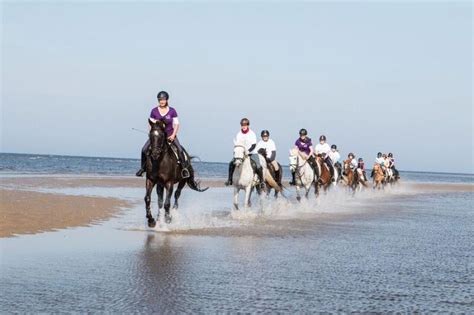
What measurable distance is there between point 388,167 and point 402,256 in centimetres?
3538

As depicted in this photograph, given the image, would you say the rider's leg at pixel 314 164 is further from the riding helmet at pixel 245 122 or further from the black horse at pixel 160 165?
the black horse at pixel 160 165

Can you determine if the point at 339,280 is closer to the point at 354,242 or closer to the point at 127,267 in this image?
the point at 127,267

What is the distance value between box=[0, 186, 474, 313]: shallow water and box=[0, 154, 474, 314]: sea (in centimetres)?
1

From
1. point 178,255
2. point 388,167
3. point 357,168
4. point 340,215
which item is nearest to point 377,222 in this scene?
point 340,215

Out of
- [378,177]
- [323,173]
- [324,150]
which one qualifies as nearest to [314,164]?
[323,173]

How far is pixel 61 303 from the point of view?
19.3 feet

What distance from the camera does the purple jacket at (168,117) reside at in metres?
12.9

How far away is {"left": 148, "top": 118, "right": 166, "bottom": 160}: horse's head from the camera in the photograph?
481 inches

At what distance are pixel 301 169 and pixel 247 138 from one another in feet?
20.7

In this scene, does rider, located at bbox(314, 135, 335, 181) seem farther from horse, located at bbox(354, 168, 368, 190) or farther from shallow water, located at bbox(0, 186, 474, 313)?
shallow water, located at bbox(0, 186, 474, 313)

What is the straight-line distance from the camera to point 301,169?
2244 centimetres

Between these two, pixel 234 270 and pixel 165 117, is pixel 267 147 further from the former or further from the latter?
pixel 234 270

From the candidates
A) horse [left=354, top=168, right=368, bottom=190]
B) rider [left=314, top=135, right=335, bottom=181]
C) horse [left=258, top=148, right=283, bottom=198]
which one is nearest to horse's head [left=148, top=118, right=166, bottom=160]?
horse [left=258, top=148, right=283, bottom=198]

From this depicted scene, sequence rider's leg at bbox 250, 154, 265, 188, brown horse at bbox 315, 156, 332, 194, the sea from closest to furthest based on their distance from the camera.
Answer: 1. the sea
2. rider's leg at bbox 250, 154, 265, 188
3. brown horse at bbox 315, 156, 332, 194
